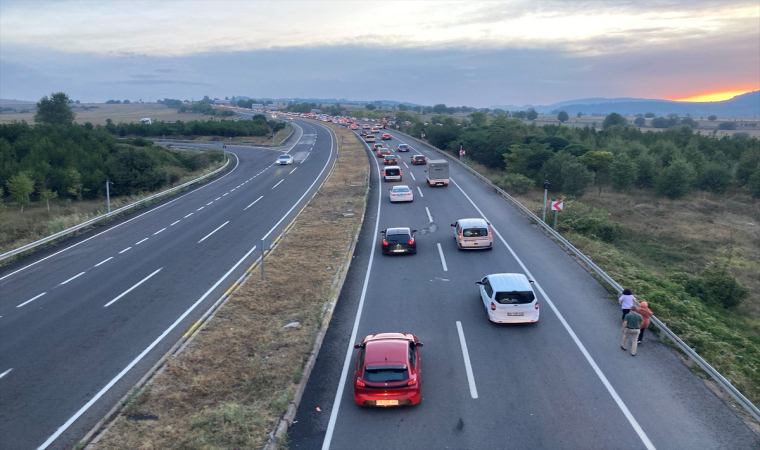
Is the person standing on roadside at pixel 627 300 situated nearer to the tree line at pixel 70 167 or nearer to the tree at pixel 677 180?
the tree at pixel 677 180

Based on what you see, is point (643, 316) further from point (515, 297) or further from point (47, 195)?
point (47, 195)

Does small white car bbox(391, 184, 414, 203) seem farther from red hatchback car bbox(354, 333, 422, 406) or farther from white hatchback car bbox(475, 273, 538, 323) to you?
red hatchback car bbox(354, 333, 422, 406)

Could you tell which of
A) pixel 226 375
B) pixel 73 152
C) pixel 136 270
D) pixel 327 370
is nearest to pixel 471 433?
pixel 327 370

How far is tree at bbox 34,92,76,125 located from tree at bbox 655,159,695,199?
104658mm

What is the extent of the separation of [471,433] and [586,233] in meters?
21.9

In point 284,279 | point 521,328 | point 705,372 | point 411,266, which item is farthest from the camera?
point 411,266

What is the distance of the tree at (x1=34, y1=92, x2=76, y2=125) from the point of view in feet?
331

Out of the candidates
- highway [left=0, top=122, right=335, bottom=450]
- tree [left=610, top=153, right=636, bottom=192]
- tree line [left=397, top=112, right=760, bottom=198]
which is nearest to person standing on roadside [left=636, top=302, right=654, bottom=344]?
highway [left=0, top=122, right=335, bottom=450]

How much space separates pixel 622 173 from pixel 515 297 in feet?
135

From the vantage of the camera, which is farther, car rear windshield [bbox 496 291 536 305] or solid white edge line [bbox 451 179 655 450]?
car rear windshield [bbox 496 291 536 305]

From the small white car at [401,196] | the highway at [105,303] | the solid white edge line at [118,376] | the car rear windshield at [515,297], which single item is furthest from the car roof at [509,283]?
the small white car at [401,196]

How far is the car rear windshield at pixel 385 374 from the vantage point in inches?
442

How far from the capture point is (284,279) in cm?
2098

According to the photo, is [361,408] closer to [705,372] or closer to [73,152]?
[705,372]
